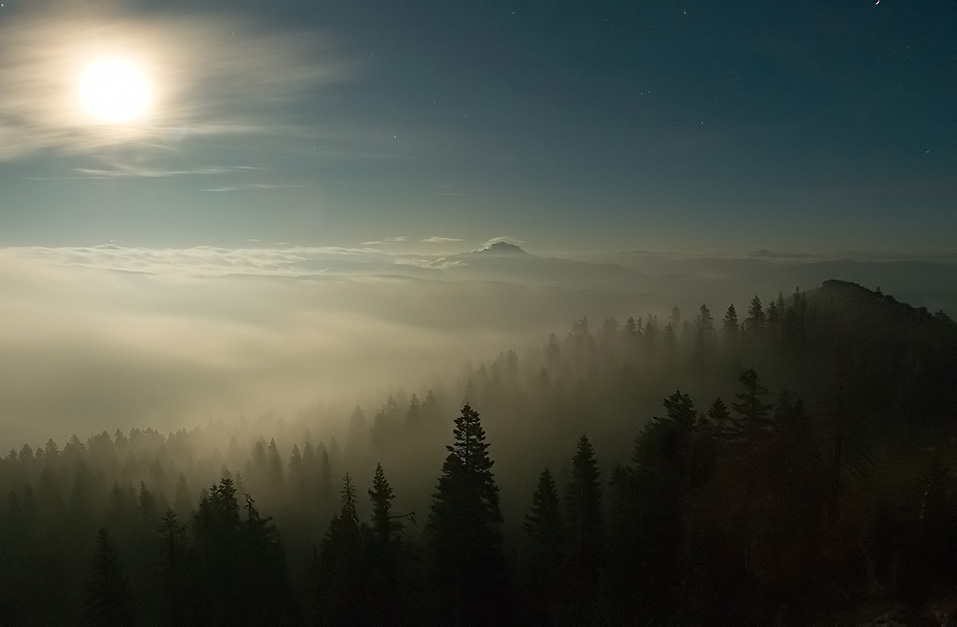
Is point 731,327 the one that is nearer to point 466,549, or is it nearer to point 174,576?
point 466,549

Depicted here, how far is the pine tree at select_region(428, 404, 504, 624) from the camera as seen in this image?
1362 inches

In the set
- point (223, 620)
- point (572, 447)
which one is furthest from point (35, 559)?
point (572, 447)

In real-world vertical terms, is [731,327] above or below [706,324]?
above

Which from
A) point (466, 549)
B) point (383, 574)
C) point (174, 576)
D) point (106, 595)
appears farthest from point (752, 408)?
point (106, 595)

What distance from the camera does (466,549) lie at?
1361 inches

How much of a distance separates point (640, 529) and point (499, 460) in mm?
53666

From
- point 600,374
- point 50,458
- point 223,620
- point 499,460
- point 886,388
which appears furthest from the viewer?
point 600,374

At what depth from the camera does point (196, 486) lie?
336 ft

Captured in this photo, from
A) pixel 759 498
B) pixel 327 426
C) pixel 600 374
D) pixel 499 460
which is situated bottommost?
pixel 327 426

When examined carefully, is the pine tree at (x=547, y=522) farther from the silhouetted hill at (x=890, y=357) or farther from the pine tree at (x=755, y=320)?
the pine tree at (x=755, y=320)

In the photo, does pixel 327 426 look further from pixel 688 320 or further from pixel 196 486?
pixel 688 320

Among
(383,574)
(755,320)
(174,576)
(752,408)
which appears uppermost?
→ (752,408)

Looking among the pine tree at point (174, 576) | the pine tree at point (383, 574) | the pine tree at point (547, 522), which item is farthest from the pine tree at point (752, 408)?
the pine tree at point (174, 576)

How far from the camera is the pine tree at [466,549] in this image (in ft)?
113
